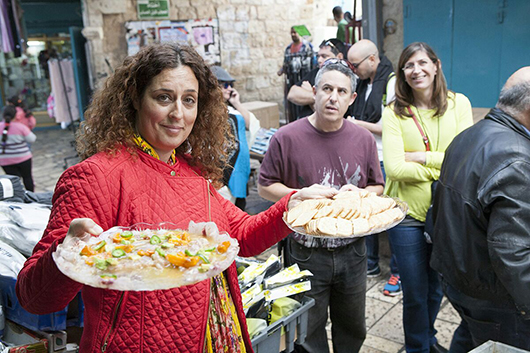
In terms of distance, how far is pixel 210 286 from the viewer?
1.77 metres

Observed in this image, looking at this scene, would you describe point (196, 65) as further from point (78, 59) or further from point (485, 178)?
point (78, 59)

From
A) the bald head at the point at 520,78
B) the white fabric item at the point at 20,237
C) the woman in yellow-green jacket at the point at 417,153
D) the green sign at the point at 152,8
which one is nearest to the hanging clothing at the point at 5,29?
the green sign at the point at 152,8

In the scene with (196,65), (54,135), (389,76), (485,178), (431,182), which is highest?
(196,65)

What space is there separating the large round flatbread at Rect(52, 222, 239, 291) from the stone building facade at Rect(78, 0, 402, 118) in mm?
10970

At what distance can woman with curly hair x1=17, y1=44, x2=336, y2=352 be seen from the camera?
61.6 inches

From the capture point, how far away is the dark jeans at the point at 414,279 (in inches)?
131

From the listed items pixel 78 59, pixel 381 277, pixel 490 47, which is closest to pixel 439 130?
pixel 381 277

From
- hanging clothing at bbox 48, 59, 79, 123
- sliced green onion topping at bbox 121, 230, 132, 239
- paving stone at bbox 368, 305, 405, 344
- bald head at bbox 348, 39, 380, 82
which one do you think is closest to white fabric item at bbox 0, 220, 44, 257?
sliced green onion topping at bbox 121, 230, 132, 239

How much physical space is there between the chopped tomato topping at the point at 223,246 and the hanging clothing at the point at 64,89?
39.3 ft

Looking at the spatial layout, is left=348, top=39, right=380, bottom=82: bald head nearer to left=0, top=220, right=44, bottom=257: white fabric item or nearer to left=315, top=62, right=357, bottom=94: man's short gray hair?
left=315, top=62, right=357, bottom=94: man's short gray hair

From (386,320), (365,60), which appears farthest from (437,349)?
(365,60)

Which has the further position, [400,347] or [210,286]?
[400,347]

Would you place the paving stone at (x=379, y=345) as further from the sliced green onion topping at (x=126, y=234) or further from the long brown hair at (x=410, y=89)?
the sliced green onion topping at (x=126, y=234)

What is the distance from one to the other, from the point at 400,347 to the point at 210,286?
254 cm
